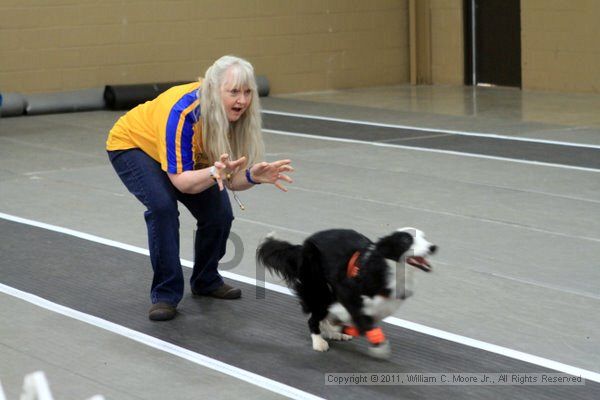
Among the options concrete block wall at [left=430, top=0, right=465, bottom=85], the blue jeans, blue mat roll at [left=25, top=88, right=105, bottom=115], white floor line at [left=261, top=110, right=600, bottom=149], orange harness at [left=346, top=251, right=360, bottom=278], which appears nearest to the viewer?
orange harness at [left=346, top=251, right=360, bottom=278]

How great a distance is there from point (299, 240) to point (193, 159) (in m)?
1.69

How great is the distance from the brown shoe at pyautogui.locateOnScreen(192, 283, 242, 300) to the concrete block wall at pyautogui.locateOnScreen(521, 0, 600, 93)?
935 cm

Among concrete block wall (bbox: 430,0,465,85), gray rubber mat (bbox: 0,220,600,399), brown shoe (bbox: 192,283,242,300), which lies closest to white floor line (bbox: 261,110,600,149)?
concrete block wall (bbox: 430,0,465,85)

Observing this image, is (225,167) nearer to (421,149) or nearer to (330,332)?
(330,332)

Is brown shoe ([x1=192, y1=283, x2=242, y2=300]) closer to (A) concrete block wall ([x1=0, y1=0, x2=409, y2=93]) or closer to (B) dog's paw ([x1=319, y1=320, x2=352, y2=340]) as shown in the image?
Answer: (B) dog's paw ([x1=319, y1=320, x2=352, y2=340])

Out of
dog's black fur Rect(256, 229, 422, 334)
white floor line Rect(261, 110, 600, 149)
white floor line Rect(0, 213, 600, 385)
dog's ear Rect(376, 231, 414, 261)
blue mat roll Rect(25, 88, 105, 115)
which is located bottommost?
white floor line Rect(261, 110, 600, 149)

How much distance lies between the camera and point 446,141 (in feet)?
31.9

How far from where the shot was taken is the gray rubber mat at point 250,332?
145 inches

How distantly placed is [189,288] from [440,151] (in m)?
4.56

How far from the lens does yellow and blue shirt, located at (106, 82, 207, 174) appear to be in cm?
425

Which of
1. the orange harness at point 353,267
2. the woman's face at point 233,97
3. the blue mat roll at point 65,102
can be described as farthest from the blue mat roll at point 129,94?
the orange harness at point 353,267

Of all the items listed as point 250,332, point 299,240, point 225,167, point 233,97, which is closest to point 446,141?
point 299,240

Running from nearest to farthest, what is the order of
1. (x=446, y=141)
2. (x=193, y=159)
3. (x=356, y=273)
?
(x=356, y=273) → (x=193, y=159) → (x=446, y=141)

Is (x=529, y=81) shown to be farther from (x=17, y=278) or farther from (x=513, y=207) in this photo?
(x=17, y=278)
